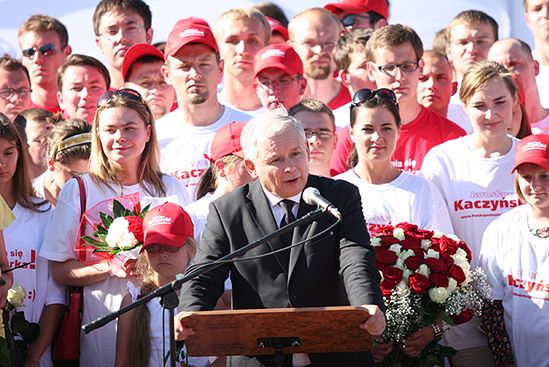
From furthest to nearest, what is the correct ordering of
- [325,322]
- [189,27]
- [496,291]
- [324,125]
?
1. [189,27]
2. [324,125]
3. [496,291]
4. [325,322]

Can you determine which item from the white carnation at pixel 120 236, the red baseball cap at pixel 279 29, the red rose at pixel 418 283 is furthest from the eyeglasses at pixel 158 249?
the red baseball cap at pixel 279 29

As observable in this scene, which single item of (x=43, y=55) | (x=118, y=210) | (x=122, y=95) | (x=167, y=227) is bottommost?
(x=167, y=227)

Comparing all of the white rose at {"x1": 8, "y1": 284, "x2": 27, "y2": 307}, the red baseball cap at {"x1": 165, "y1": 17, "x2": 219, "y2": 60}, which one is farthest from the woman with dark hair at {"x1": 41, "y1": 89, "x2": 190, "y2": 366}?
the red baseball cap at {"x1": 165, "y1": 17, "x2": 219, "y2": 60}

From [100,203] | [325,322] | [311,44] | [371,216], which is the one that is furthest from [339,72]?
[325,322]

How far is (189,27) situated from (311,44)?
1.61 metres

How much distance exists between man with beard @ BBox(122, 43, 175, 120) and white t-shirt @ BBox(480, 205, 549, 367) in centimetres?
352

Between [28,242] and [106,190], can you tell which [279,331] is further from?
[28,242]

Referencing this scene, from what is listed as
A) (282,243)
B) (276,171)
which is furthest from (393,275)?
(276,171)

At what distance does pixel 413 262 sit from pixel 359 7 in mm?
4590

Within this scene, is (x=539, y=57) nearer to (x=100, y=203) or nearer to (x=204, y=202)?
(x=204, y=202)

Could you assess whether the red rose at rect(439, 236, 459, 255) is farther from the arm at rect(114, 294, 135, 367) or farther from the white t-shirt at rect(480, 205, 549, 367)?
the arm at rect(114, 294, 135, 367)

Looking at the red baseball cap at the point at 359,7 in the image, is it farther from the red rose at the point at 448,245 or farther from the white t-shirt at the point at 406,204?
the red rose at the point at 448,245

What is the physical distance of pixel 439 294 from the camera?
7027 millimetres

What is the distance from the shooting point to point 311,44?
1052 cm
